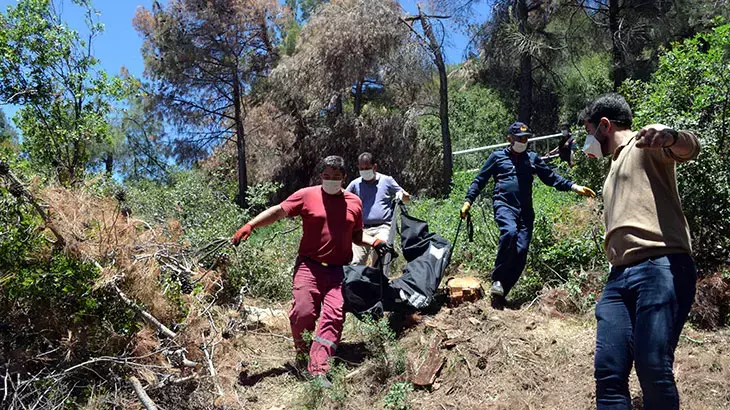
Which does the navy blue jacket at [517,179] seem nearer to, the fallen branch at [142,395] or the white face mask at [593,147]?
the white face mask at [593,147]

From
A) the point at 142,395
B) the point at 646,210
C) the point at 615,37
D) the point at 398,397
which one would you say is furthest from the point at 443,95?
the point at 646,210

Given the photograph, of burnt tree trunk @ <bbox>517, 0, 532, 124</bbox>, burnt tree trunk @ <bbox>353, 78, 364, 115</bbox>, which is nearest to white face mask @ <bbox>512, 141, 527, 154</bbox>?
burnt tree trunk @ <bbox>517, 0, 532, 124</bbox>

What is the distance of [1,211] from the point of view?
13.1 feet

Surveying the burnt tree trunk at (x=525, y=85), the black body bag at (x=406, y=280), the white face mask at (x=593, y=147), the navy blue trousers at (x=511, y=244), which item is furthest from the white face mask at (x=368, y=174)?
the burnt tree trunk at (x=525, y=85)

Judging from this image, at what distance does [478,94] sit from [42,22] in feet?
44.9

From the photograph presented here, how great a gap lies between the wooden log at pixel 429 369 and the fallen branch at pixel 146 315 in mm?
1774

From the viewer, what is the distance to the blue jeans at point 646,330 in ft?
7.76

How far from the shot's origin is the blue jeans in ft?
7.76

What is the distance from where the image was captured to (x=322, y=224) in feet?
15.3

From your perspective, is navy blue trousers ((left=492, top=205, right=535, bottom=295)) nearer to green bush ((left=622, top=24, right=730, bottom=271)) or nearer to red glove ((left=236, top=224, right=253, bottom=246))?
green bush ((left=622, top=24, right=730, bottom=271))

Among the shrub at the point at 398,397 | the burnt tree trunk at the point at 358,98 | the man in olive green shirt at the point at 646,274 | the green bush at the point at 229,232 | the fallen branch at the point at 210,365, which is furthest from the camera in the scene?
the burnt tree trunk at the point at 358,98

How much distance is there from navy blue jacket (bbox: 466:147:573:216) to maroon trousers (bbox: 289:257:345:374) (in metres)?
1.54

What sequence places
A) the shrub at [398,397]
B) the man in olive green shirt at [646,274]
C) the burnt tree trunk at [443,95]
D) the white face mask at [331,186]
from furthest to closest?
the burnt tree trunk at [443,95], the white face mask at [331,186], the shrub at [398,397], the man in olive green shirt at [646,274]

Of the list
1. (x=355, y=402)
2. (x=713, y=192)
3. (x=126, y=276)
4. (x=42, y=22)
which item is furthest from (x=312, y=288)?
(x=42, y=22)
